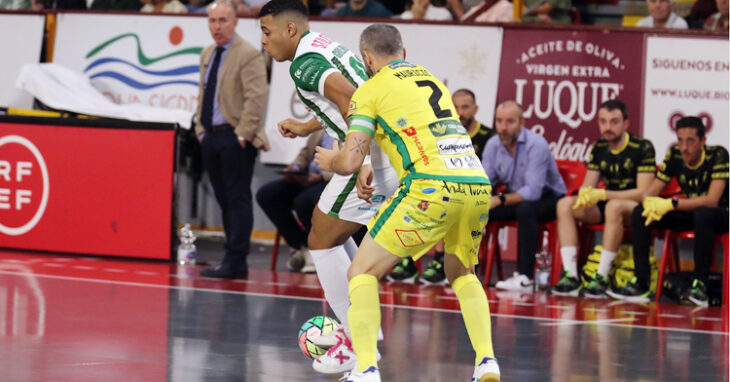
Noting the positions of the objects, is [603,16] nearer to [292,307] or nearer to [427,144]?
[292,307]

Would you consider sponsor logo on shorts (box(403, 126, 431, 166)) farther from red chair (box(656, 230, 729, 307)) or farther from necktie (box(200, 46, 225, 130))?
necktie (box(200, 46, 225, 130))

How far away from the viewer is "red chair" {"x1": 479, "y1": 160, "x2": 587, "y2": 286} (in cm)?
1140

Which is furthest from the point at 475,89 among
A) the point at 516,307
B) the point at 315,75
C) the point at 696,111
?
the point at 315,75

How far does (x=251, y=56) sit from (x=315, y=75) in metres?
5.02

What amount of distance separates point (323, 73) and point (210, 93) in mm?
5183

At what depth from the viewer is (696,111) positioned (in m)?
12.3

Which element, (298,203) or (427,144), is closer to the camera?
(427,144)

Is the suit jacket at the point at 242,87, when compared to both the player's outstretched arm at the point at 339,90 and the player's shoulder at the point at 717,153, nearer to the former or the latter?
the player's shoulder at the point at 717,153

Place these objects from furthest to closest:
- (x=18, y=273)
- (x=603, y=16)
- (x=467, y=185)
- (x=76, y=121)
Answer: (x=603, y=16) → (x=76, y=121) → (x=18, y=273) → (x=467, y=185)

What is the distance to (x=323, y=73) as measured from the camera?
6.43 m

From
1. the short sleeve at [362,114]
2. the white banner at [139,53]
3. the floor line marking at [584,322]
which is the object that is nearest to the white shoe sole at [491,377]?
the short sleeve at [362,114]

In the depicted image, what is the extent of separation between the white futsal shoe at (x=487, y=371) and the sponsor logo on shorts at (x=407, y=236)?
0.65 meters

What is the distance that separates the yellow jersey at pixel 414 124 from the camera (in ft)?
18.9

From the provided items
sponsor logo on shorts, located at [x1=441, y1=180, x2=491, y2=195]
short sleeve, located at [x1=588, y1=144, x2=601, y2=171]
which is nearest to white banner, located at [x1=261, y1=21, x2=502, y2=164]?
short sleeve, located at [x1=588, y1=144, x2=601, y2=171]
